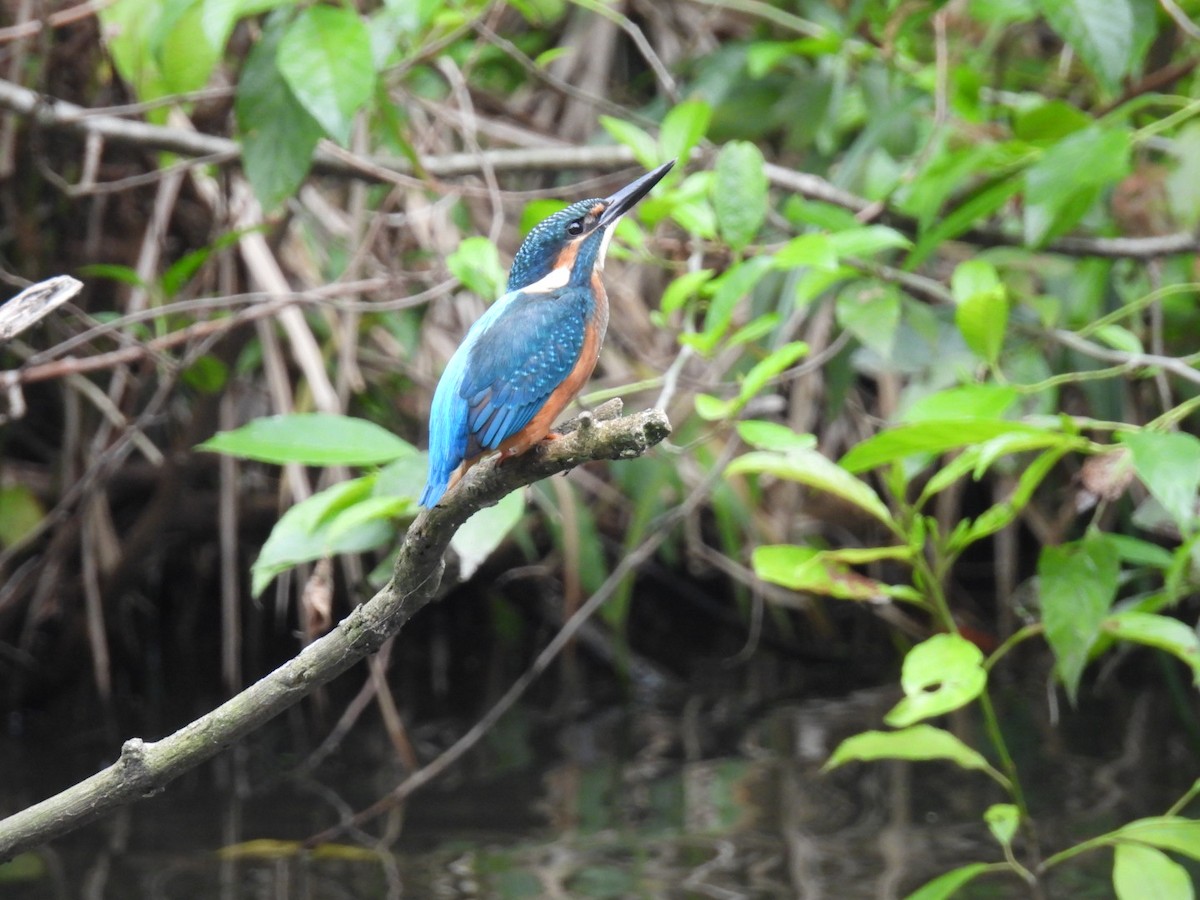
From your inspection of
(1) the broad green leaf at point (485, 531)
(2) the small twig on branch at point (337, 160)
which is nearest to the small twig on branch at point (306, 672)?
(1) the broad green leaf at point (485, 531)

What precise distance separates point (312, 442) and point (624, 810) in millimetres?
A: 1641

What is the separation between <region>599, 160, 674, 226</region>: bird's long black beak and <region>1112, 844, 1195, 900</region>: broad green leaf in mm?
1384

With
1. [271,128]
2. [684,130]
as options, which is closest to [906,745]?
[684,130]

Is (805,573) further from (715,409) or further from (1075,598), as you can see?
(1075,598)

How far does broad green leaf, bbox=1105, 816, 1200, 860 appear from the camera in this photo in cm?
206

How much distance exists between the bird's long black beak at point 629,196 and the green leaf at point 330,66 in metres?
0.48

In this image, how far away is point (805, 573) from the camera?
2.20 meters

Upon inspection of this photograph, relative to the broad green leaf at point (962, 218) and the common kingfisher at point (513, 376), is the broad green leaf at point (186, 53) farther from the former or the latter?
the broad green leaf at point (962, 218)

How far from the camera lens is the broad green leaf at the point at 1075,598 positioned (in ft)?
7.07

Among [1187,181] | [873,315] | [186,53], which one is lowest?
[873,315]

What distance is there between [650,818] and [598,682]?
1.12 metres

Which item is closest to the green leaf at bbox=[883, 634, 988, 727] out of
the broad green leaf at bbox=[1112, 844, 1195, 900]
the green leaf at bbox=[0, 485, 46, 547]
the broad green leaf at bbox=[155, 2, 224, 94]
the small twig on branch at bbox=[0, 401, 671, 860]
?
the broad green leaf at bbox=[1112, 844, 1195, 900]

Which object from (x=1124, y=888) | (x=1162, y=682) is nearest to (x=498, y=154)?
(x=1124, y=888)

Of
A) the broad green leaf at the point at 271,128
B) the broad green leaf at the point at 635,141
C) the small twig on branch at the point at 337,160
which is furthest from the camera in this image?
the small twig on branch at the point at 337,160
